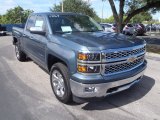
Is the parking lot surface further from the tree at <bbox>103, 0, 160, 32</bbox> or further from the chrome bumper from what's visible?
the tree at <bbox>103, 0, 160, 32</bbox>

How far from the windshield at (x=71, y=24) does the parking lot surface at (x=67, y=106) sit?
147cm

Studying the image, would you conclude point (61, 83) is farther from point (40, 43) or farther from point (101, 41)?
point (40, 43)

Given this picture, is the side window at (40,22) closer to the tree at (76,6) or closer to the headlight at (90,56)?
the headlight at (90,56)

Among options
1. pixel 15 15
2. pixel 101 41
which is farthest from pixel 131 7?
pixel 15 15

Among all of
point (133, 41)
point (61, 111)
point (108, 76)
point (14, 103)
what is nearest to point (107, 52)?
point (108, 76)

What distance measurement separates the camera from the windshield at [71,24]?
6303mm

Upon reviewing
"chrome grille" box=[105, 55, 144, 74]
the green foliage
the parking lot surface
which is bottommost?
the parking lot surface

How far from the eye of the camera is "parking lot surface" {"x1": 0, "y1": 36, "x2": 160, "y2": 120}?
4.88 metres

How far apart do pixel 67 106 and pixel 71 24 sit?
2.14m

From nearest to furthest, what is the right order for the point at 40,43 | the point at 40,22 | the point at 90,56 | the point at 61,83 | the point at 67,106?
the point at 90,56
the point at 67,106
the point at 61,83
the point at 40,43
the point at 40,22

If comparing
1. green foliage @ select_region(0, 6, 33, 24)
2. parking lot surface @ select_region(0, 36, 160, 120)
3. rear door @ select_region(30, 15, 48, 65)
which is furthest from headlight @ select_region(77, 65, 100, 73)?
green foliage @ select_region(0, 6, 33, 24)

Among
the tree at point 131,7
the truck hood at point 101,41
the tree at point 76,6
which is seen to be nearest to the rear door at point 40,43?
the truck hood at point 101,41

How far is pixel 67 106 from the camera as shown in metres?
5.33

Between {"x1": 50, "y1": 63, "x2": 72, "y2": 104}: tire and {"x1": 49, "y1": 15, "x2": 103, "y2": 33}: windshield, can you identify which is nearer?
{"x1": 50, "y1": 63, "x2": 72, "y2": 104}: tire
